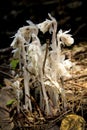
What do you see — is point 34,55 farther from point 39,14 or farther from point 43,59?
point 39,14

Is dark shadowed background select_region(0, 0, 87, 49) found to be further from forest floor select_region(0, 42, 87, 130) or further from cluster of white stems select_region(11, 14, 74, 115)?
cluster of white stems select_region(11, 14, 74, 115)

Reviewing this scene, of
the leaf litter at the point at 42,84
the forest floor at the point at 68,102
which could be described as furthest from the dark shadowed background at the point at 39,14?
the leaf litter at the point at 42,84

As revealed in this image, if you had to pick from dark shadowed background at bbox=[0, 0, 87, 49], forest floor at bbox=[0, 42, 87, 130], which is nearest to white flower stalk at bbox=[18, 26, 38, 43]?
forest floor at bbox=[0, 42, 87, 130]

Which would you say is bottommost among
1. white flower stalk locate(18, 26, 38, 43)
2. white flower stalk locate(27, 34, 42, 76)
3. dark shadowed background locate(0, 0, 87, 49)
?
white flower stalk locate(27, 34, 42, 76)

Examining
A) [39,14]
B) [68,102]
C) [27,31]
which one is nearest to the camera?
[27,31]

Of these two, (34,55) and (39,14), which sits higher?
(39,14)

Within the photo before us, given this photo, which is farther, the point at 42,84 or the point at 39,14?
the point at 39,14

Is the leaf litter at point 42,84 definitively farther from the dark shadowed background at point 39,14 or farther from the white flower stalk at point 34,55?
the dark shadowed background at point 39,14

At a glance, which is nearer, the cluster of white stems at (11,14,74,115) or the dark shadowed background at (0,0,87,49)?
the cluster of white stems at (11,14,74,115)

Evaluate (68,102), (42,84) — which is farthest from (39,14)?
(42,84)
